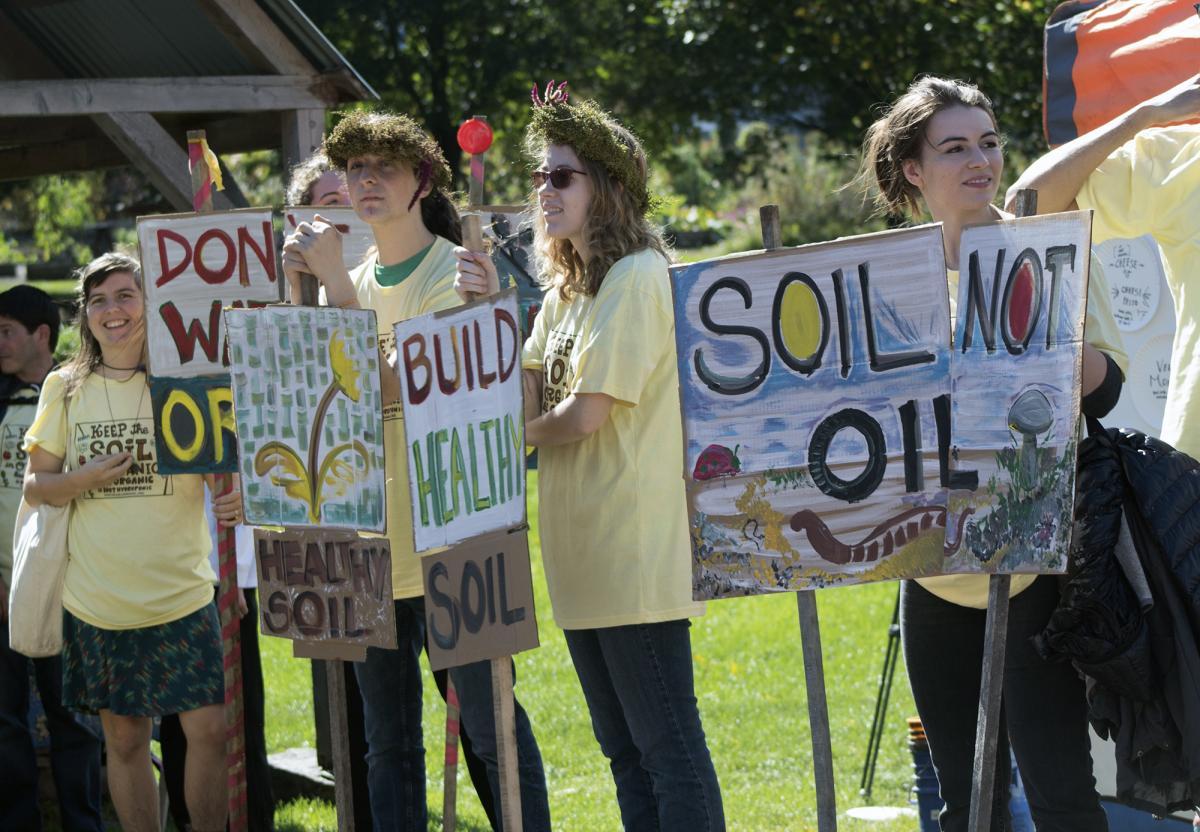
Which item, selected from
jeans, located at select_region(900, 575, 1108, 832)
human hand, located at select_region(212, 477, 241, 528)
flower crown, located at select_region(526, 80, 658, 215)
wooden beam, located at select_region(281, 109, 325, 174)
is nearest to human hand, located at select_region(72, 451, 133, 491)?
human hand, located at select_region(212, 477, 241, 528)

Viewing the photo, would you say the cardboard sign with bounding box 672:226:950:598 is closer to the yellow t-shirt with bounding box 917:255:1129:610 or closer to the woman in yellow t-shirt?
the yellow t-shirt with bounding box 917:255:1129:610

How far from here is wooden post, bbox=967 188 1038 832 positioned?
2688 mm

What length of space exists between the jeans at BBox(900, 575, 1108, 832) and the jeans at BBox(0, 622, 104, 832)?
283 centimetres

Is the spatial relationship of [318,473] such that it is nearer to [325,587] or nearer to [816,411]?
[325,587]

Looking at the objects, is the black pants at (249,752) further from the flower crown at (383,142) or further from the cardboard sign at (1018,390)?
the cardboard sign at (1018,390)

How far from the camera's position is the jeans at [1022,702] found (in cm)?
283

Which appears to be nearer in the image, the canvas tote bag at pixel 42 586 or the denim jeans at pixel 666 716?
the denim jeans at pixel 666 716

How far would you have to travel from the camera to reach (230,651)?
3.72 metres

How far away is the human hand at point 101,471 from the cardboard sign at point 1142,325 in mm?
2730

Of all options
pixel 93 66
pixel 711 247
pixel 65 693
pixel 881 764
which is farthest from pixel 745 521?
pixel 711 247

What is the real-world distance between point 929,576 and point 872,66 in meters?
Answer: 15.7

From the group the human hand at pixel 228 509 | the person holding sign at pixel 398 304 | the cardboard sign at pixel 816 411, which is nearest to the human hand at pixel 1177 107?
the cardboard sign at pixel 816 411

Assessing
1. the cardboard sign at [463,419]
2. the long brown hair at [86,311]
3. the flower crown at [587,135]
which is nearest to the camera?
the cardboard sign at [463,419]

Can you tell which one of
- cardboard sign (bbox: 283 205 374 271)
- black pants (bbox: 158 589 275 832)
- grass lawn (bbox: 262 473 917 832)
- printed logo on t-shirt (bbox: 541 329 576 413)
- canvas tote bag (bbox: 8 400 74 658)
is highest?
cardboard sign (bbox: 283 205 374 271)
